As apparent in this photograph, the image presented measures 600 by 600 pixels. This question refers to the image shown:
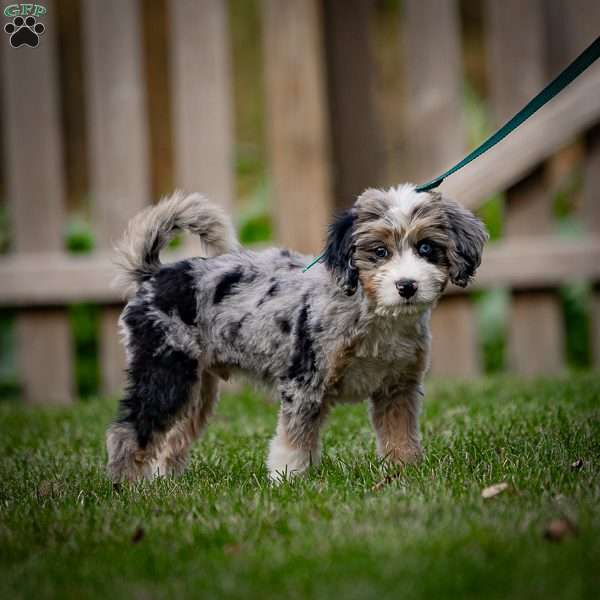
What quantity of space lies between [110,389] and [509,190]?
373 cm

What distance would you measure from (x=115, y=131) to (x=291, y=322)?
4092 mm

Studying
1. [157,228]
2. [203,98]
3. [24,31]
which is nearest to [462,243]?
[157,228]

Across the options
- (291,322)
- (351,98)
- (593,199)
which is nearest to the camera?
(291,322)

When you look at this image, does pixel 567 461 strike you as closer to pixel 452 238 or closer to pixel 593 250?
pixel 452 238

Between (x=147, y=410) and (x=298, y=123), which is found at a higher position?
(x=298, y=123)

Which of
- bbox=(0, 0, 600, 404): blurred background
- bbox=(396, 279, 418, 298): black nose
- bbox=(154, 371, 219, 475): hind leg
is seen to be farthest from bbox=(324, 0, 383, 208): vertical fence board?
bbox=(396, 279, 418, 298): black nose

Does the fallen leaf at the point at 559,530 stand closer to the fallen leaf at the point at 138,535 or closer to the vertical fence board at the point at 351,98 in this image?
the fallen leaf at the point at 138,535

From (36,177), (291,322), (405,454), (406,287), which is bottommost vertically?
(405,454)

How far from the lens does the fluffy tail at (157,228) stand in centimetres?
486

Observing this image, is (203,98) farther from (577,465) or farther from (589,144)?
(577,465)

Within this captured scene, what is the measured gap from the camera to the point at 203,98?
789 centimetres

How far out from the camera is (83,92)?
12.5 m

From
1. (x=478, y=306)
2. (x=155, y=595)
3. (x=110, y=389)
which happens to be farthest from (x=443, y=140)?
(x=155, y=595)

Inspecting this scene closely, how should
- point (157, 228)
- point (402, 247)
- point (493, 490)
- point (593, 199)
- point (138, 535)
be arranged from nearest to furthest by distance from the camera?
point (138, 535) < point (493, 490) < point (402, 247) < point (157, 228) < point (593, 199)
